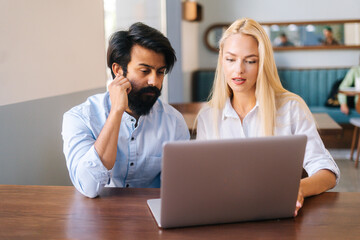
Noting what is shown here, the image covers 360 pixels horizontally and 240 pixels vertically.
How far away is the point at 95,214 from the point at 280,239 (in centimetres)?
54

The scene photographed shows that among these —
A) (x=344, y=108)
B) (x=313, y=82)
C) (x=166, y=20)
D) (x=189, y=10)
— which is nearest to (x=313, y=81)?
(x=313, y=82)

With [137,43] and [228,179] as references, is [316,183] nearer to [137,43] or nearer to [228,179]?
[228,179]

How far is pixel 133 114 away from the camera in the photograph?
1.80 metres

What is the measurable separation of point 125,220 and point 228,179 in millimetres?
336

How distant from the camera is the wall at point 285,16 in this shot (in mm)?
6539

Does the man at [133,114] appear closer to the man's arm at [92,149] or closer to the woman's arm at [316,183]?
the man's arm at [92,149]

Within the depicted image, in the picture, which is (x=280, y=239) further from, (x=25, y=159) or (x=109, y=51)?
(x=25, y=159)

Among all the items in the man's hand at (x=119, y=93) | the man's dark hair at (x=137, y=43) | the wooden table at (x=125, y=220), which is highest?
the man's dark hair at (x=137, y=43)

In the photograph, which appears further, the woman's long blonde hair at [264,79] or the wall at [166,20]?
the wall at [166,20]

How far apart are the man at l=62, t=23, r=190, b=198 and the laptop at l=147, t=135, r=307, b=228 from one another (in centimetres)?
54

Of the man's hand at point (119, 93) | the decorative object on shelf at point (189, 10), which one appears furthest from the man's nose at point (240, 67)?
the decorative object on shelf at point (189, 10)

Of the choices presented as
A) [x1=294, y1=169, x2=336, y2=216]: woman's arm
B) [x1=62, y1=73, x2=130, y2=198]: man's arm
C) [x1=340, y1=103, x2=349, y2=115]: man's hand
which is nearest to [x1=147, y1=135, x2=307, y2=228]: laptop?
[x1=294, y1=169, x2=336, y2=216]: woman's arm

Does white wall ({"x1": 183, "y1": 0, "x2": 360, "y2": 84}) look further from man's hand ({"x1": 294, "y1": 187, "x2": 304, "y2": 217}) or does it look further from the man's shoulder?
man's hand ({"x1": 294, "y1": 187, "x2": 304, "y2": 217})

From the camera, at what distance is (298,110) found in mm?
1794
